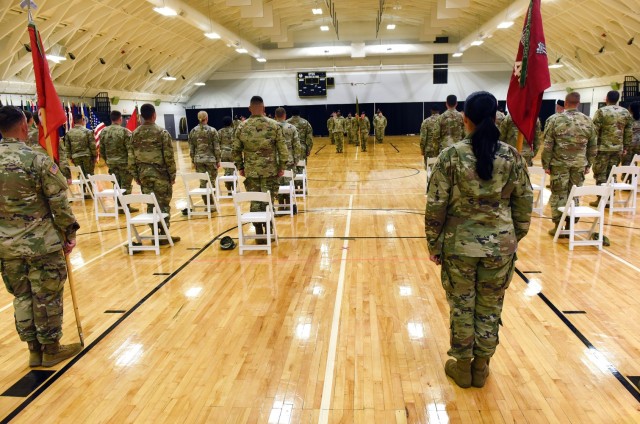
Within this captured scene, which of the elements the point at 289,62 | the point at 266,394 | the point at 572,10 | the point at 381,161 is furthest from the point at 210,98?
the point at 266,394

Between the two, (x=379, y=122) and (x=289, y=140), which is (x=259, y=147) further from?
(x=379, y=122)

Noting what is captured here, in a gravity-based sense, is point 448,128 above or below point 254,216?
above

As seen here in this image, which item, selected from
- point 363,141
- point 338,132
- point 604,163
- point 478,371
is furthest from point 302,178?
point 363,141

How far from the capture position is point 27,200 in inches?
115

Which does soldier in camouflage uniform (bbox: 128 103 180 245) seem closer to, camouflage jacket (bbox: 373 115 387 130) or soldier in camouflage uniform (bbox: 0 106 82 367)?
soldier in camouflage uniform (bbox: 0 106 82 367)

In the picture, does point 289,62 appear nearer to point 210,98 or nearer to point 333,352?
point 210,98

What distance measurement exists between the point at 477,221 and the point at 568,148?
A: 146 inches

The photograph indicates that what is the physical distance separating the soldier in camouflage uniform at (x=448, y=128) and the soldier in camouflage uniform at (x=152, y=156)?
4825 mm

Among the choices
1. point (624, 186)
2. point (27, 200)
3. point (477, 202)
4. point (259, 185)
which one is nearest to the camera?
point (477, 202)

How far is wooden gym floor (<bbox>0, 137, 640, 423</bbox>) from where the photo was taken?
8.77 feet

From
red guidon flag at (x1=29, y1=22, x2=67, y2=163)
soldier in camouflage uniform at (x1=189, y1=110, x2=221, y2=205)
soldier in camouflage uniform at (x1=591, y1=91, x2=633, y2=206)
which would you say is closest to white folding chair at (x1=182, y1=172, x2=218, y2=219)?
soldier in camouflage uniform at (x1=189, y1=110, x2=221, y2=205)

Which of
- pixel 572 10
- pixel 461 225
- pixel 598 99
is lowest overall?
pixel 461 225

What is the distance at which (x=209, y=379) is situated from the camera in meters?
2.99

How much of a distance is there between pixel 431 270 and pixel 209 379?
2.78 metres
